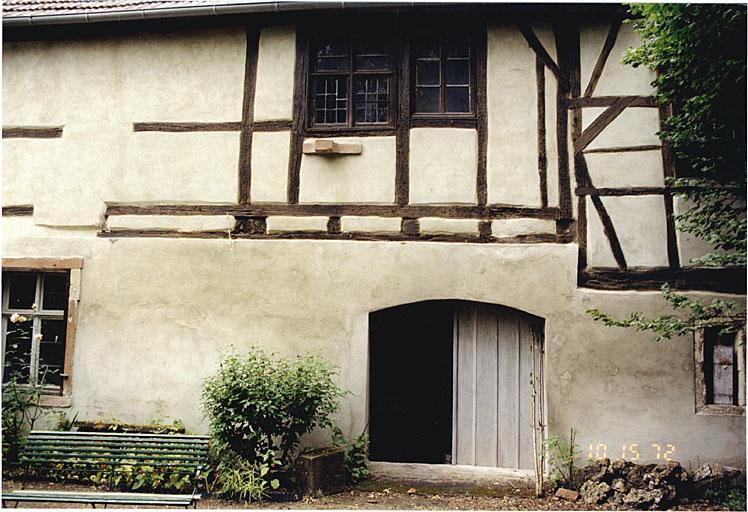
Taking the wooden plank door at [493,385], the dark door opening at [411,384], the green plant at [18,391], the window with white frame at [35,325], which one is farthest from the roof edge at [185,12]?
the wooden plank door at [493,385]

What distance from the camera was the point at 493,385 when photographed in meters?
7.20

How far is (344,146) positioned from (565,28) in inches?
95.8

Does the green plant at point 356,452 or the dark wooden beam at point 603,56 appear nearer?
the green plant at point 356,452

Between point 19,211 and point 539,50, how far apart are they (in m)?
5.59

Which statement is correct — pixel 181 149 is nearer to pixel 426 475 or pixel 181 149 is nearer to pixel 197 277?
pixel 197 277

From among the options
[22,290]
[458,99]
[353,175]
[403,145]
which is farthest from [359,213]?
[22,290]

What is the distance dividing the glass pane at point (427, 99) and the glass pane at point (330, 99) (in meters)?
0.73

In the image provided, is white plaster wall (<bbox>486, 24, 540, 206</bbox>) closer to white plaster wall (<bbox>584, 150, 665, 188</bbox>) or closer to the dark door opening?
white plaster wall (<bbox>584, 150, 665, 188</bbox>)

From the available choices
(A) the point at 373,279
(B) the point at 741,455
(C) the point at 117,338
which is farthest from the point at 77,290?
(B) the point at 741,455

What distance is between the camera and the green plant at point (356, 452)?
6680 mm

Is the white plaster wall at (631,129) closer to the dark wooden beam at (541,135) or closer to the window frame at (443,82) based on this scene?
the dark wooden beam at (541,135)

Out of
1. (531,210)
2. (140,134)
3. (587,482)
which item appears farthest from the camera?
(140,134)

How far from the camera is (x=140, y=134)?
7.36m

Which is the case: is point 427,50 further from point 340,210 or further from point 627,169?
point 627,169
